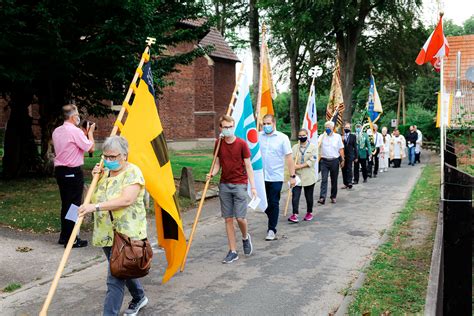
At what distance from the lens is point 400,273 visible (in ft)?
20.4

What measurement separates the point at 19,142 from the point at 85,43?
17.2 feet

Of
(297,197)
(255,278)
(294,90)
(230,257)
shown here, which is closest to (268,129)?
(297,197)

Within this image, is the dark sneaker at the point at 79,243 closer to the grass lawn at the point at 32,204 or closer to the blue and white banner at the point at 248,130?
the grass lawn at the point at 32,204

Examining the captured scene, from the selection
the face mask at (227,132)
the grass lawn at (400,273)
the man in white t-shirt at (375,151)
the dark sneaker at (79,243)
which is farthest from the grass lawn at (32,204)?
the man in white t-shirt at (375,151)

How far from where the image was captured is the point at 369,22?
31094mm

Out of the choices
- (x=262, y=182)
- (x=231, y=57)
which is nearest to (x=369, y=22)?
(x=231, y=57)

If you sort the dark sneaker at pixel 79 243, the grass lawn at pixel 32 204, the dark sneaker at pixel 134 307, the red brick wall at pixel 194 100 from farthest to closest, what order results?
the red brick wall at pixel 194 100, the grass lawn at pixel 32 204, the dark sneaker at pixel 79 243, the dark sneaker at pixel 134 307

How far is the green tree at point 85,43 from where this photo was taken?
31.0 ft

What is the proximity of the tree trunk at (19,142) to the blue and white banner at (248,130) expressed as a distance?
321 inches

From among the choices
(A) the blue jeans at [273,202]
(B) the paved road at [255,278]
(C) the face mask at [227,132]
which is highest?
(C) the face mask at [227,132]

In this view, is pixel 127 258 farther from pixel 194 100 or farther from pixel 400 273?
pixel 194 100

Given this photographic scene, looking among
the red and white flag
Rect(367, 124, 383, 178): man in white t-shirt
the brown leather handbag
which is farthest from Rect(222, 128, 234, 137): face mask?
Rect(367, 124, 383, 178): man in white t-shirt

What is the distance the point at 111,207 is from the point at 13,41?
663 centimetres

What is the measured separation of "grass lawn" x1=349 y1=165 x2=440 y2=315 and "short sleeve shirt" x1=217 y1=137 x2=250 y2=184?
210cm
